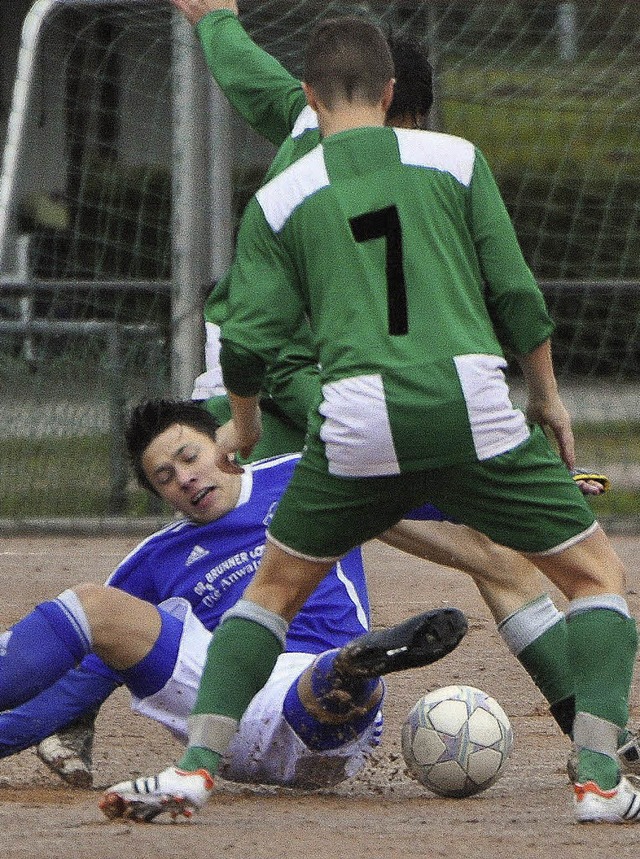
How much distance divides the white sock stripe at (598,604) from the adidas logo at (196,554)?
105 centimetres

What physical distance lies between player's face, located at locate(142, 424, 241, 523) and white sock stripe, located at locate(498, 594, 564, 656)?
79 centimetres

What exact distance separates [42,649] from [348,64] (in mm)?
1511

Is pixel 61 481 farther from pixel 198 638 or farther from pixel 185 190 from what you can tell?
pixel 198 638

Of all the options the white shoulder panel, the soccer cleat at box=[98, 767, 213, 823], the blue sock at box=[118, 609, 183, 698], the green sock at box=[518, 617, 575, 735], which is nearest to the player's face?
the blue sock at box=[118, 609, 183, 698]

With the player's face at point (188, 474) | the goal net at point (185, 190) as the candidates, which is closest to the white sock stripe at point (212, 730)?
the player's face at point (188, 474)

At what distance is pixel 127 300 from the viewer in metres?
11.2

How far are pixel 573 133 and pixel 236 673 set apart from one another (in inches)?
386


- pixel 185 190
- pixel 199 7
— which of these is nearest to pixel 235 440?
pixel 199 7

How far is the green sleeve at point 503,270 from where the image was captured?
11.2 feet

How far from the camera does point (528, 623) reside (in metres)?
4.30

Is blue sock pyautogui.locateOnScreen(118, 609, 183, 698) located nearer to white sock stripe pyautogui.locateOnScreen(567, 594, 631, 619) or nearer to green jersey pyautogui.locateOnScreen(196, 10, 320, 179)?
white sock stripe pyautogui.locateOnScreen(567, 594, 631, 619)

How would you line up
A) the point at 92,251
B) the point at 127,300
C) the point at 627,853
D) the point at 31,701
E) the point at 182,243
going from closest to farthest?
1. the point at 627,853
2. the point at 31,701
3. the point at 182,243
4. the point at 127,300
5. the point at 92,251

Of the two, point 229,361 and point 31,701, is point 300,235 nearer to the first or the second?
point 229,361

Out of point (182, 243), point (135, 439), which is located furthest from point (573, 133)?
point (135, 439)
